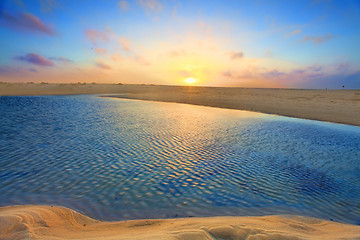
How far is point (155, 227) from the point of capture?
3986mm

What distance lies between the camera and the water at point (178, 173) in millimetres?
5262

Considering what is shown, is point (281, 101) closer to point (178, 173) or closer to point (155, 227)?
point (178, 173)

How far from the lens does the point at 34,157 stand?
828cm

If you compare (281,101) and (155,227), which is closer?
(155,227)

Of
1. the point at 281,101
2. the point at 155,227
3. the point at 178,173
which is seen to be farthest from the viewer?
the point at 281,101

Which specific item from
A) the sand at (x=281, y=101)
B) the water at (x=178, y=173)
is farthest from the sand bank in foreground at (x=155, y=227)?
the sand at (x=281, y=101)

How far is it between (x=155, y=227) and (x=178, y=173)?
328cm

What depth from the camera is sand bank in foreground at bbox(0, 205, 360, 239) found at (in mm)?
3402

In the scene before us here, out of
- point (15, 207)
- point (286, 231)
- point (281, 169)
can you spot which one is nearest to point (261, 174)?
point (281, 169)

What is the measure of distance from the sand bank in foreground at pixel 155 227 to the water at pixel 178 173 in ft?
1.39

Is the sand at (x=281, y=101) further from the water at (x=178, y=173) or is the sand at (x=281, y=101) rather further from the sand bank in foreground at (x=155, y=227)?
the sand bank in foreground at (x=155, y=227)

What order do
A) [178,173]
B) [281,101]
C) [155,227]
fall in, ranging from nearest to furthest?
[155,227]
[178,173]
[281,101]

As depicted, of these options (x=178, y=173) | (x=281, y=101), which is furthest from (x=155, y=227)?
(x=281, y=101)

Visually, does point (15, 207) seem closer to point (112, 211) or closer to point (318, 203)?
point (112, 211)
